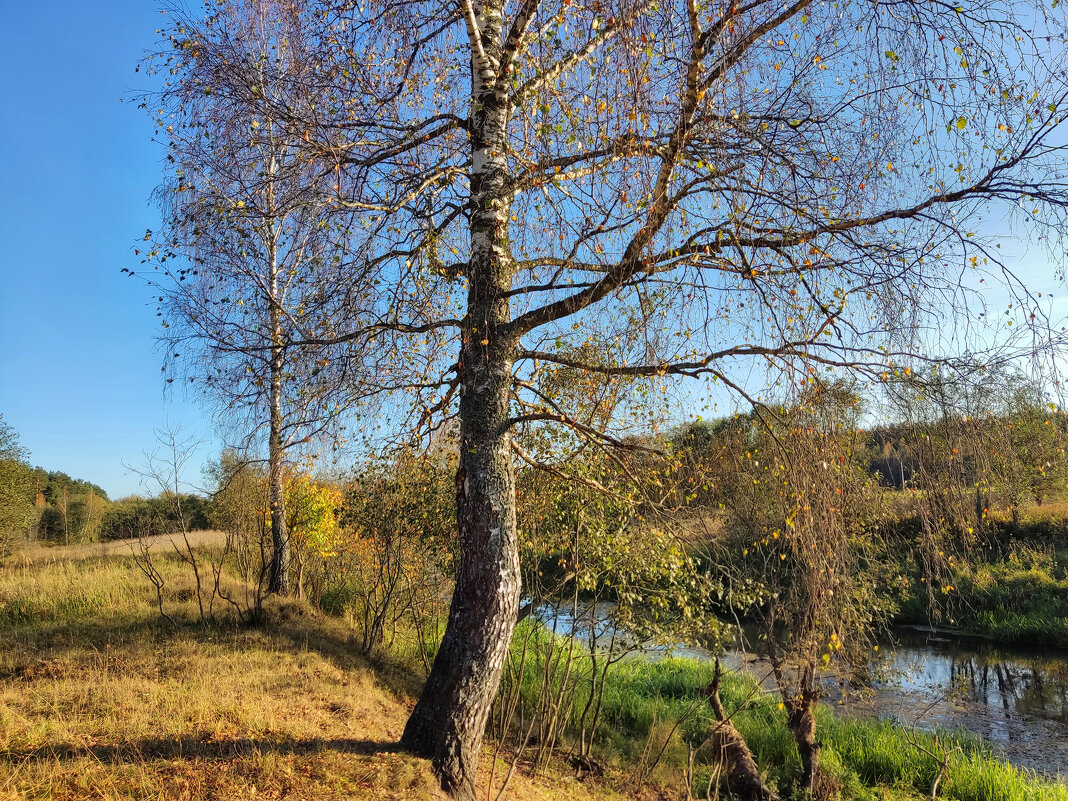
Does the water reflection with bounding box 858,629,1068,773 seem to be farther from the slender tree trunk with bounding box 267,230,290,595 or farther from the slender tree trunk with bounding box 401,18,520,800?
the slender tree trunk with bounding box 267,230,290,595

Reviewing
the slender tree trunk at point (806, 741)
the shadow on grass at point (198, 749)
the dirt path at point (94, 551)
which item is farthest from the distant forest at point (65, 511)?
the slender tree trunk at point (806, 741)

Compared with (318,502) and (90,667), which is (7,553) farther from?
(90,667)

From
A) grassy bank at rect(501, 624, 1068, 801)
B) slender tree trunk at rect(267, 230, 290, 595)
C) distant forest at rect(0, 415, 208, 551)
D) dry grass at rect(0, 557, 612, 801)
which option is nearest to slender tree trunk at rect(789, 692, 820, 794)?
grassy bank at rect(501, 624, 1068, 801)

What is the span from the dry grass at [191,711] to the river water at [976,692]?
109 inches

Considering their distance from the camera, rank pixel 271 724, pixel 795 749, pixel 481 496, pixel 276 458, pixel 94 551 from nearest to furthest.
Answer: pixel 481 496, pixel 271 724, pixel 276 458, pixel 795 749, pixel 94 551

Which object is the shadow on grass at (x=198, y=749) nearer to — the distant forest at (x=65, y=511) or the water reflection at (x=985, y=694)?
the distant forest at (x=65, y=511)

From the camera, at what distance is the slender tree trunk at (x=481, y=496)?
4621 millimetres

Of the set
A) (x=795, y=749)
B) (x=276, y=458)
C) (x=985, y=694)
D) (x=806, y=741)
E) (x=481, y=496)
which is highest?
(x=276, y=458)

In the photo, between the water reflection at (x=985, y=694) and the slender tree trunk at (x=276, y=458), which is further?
the water reflection at (x=985, y=694)

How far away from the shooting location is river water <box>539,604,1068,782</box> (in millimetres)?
9234

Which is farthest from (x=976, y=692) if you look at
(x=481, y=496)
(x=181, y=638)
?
(x=181, y=638)

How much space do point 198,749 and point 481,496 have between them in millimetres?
2681

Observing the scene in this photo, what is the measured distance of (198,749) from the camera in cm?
459

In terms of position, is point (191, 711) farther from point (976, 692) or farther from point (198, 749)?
point (976, 692)
